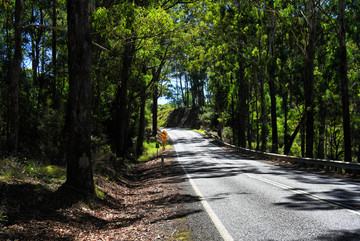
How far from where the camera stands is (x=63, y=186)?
26.2 ft

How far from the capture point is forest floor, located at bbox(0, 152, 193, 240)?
532cm

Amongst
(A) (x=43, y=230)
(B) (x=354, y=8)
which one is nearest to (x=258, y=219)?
(A) (x=43, y=230)

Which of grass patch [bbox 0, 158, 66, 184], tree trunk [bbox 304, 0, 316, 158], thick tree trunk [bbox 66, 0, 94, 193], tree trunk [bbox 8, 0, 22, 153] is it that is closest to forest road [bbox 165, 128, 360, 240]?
thick tree trunk [bbox 66, 0, 94, 193]

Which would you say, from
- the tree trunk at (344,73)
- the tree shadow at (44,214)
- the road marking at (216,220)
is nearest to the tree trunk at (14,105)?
the tree shadow at (44,214)

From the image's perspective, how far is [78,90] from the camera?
26.3ft

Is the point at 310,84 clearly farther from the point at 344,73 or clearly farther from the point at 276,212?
the point at 276,212

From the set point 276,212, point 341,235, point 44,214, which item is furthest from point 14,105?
point 341,235

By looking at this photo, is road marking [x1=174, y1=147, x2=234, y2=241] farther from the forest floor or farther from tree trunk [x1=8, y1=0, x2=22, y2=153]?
tree trunk [x1=8, y1=0, x2=22, y2=153]

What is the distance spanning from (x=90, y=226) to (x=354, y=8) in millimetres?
23799

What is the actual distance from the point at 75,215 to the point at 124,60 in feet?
48.1

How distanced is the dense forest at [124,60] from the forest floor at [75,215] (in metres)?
0.90

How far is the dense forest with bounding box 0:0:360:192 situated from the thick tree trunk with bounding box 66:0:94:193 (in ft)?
0.08

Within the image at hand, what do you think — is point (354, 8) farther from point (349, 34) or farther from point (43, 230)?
point (43, 230)

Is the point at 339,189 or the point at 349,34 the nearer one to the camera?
the point at 339,189
